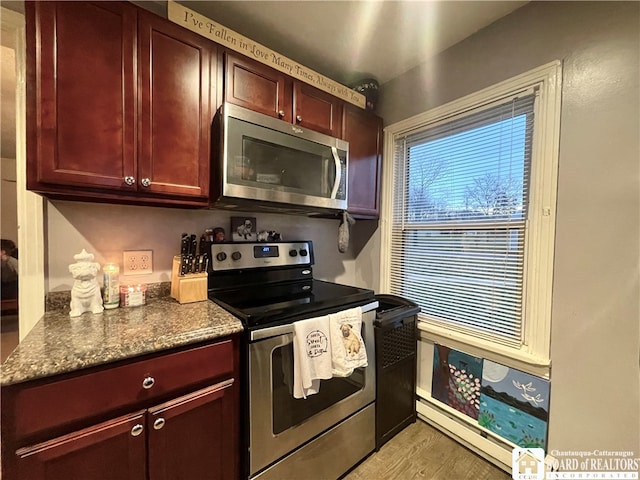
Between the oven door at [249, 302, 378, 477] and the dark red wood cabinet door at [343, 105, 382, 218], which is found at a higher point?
the dark red wood cabinet door at [343, 105, 382, 218]

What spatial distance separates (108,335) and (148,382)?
0.74 ft

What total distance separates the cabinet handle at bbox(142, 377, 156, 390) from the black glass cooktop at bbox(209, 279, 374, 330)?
1.16 ft

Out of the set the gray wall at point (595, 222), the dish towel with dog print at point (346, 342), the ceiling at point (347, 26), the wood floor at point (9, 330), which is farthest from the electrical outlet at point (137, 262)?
the gray wall at point (595, 222)

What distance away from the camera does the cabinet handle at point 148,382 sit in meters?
0.91

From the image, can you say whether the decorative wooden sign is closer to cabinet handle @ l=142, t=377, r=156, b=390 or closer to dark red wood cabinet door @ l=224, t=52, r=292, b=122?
dark red wood cabinet door @ l=224, t=52, r=292, b=122

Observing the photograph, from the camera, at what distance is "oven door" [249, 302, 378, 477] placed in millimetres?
1121

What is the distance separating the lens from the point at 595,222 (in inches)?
46.6

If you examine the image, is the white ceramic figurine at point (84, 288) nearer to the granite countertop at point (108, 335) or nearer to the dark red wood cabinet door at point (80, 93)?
the granite countertop at point (108, 335)

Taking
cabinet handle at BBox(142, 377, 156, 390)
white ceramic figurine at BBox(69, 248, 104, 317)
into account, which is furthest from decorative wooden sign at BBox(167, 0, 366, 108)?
cabinet handle at BBox(142, 377, 156, 390)

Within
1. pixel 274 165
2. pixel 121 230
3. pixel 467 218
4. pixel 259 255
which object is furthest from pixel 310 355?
pixel 467 218

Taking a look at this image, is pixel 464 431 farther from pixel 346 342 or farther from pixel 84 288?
pixel 84 288

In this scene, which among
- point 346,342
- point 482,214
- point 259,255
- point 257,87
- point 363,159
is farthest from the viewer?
point 363,159

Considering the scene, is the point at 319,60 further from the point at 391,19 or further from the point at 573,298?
the point at 573,298

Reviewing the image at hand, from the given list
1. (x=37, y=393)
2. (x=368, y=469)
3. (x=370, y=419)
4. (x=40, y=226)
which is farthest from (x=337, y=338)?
(x=40, y=226)
